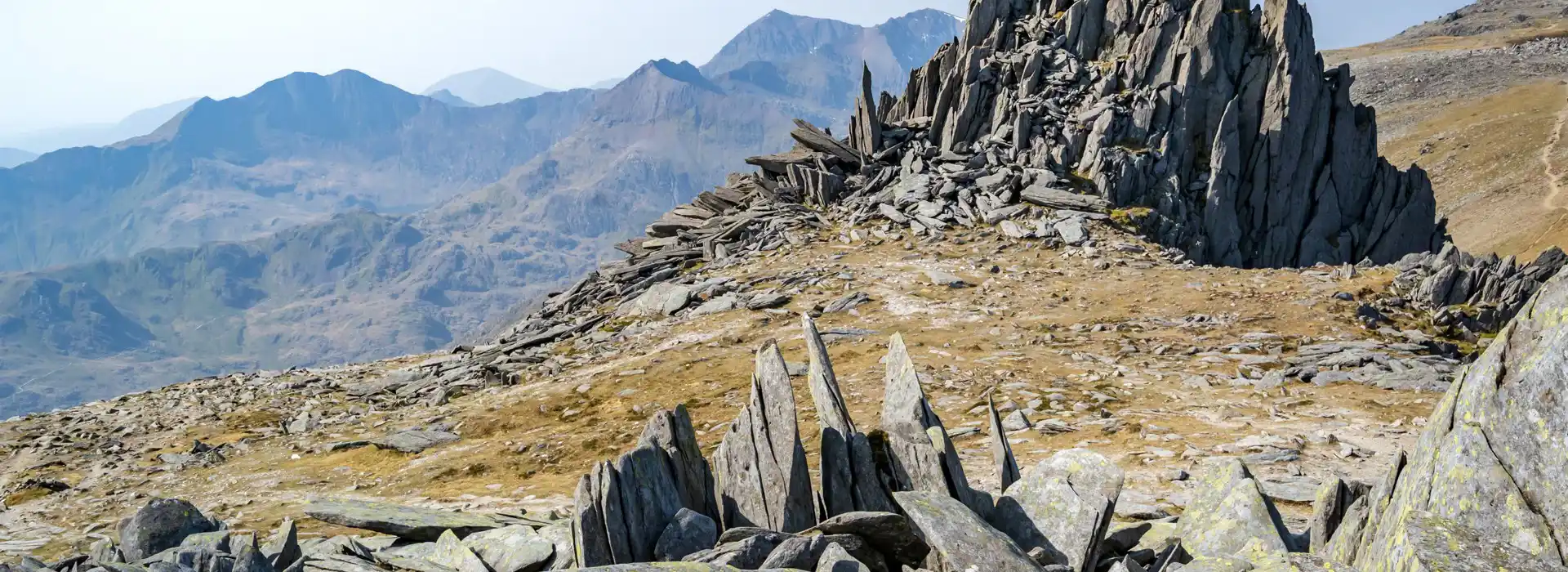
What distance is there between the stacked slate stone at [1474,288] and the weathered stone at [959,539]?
25285 mm

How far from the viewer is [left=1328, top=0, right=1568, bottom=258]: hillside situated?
100500mm

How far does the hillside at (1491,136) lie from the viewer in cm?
10050

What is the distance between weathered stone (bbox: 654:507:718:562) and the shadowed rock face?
7402 millimetres

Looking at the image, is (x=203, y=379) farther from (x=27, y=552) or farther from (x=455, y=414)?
(x=27, y=552)

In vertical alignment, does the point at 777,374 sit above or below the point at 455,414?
above

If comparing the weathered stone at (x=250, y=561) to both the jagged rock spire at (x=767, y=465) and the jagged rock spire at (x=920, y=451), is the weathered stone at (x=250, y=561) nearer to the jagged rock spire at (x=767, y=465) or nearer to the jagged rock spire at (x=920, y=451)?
the jagged rock spire at (x=767, y=465)

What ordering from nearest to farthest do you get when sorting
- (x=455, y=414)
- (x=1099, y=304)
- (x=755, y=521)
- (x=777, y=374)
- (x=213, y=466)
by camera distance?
(x=755, y=521) < (x=777, y=374) < (x=213, y=466) < (x=455, y=414) < (x=1099, y=304)

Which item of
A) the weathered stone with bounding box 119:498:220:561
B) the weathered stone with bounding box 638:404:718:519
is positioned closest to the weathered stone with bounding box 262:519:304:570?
the weathered stone with bounding box 119:498:220:561

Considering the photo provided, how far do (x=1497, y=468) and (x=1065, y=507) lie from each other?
182 inches

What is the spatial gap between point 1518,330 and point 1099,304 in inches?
932

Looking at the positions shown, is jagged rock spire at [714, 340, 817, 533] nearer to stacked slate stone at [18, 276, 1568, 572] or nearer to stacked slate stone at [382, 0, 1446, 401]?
stacked slate stone at [18, 276, 1568, 572]

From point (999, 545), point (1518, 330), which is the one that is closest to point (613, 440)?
point (999, 545)

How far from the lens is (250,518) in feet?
61.1

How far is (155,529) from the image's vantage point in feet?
44.2
